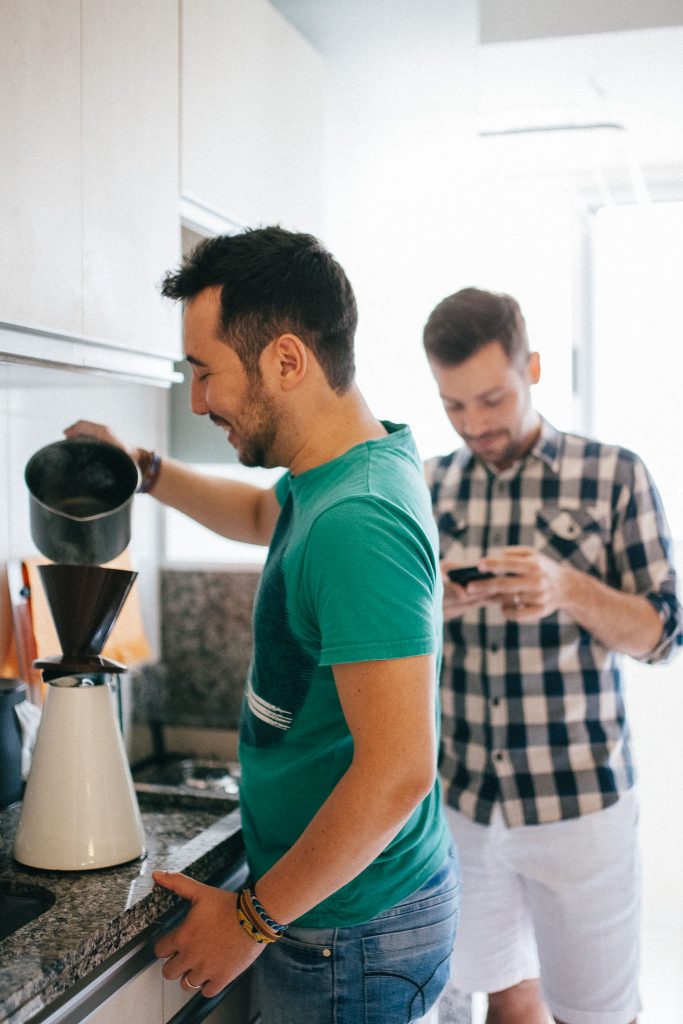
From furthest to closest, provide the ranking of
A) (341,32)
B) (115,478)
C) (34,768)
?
(341,32) < (115,478) < (34,768)

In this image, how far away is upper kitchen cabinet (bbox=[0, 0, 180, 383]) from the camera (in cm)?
121

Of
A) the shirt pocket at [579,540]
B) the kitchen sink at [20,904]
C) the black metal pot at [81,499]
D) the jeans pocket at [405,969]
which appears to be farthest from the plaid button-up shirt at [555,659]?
the kitchen sink at [20,904]

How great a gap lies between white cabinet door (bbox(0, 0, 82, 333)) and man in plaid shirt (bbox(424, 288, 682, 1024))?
71cm

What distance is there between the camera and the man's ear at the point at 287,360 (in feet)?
3.80

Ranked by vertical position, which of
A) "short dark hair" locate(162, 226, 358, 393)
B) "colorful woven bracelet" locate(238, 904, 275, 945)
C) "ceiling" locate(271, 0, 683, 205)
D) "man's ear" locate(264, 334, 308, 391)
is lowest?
"colorful woven bracelet" locate(238, 904, 275, 945)

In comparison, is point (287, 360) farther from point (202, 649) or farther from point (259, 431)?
point (202, 649)

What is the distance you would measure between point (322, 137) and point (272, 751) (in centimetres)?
146

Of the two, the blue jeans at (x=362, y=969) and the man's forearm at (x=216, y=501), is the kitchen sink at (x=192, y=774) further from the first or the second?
the blue jeans at (x=362, y=969)

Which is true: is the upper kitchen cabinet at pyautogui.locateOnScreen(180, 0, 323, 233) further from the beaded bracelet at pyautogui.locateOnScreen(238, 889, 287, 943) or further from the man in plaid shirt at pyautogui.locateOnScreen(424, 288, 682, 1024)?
the beaded bracelet at pyautogui.locateOnScreen(238, 889, 287, 943)

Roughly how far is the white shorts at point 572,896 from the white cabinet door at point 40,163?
44.9 inches

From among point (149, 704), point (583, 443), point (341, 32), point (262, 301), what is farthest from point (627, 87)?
point (149, 704)

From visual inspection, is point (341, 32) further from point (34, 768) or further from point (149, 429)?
point (34, 768)

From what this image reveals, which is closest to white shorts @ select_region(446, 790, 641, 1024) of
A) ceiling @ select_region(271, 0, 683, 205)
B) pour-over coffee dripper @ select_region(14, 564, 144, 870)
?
Result: pour-over coffee dripper @ select_region(14, 564, 144, 870)

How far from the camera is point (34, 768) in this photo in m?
1.29
